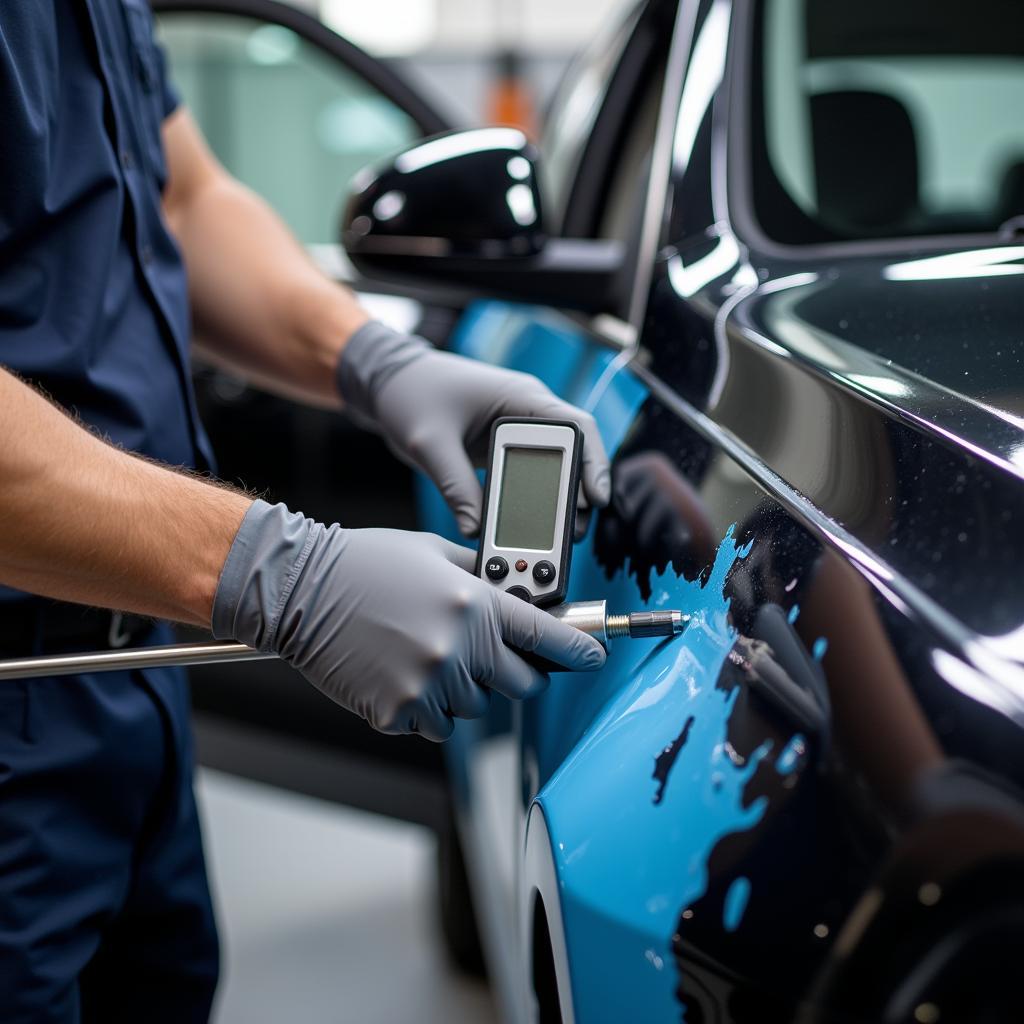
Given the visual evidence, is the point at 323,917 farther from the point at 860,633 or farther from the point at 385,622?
the point at 860,633

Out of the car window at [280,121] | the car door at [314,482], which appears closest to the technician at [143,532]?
the car door at [314,482]

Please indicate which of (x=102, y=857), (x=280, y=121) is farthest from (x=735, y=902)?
(x=280, y=121)

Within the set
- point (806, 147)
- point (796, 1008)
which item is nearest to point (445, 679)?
point (796, 1008)

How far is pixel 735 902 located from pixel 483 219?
37.1 inches

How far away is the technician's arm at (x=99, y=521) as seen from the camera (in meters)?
0.76

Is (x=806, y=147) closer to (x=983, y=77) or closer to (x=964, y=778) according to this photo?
(x=964, y=778)

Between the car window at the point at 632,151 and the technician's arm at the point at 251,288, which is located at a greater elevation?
the car window at the point at 632,151

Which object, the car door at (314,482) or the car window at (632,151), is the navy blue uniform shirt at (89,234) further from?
the car door at (314,482)

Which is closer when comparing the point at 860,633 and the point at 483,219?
the point at 860,633

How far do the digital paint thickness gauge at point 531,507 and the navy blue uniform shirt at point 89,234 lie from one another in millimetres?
335

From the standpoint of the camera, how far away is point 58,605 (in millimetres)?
989

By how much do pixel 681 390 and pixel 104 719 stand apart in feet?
1.72

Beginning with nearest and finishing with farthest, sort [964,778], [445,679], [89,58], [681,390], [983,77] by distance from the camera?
1. [964,778]
2. [445,679]
3. [681,390]
4. [89,58]
5. [983,77]

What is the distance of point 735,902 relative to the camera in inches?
19.9
